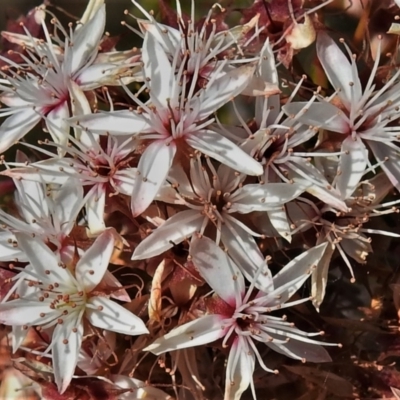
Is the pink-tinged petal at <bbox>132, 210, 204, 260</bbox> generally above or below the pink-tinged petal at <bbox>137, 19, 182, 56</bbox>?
below

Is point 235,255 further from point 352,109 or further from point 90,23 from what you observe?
point 90,23

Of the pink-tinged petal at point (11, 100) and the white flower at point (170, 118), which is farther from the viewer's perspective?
the pink-tinged petal at point (11, 100)

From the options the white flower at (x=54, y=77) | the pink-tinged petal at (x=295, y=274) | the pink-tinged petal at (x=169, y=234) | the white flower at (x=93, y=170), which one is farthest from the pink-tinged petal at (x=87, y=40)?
the pink-tinged petal at (x=295, y=274)

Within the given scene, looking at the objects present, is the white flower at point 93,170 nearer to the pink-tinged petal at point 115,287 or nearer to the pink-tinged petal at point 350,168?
the pink-tinged petal at point 115,287

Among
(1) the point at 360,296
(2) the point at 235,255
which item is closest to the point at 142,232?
(2) the point at 235,255

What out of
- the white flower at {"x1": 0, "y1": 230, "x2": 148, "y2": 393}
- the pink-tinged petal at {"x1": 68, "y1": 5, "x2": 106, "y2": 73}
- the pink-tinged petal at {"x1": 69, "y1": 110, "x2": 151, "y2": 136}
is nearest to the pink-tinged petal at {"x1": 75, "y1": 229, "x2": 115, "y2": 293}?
the white flower at {"x1": 0, "y1": 230, "x2": 148, "y2": 393}

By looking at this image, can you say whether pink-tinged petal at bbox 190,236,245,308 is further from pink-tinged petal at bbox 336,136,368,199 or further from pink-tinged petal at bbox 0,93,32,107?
pink-tinged petal at bbox 0,93,32,107
